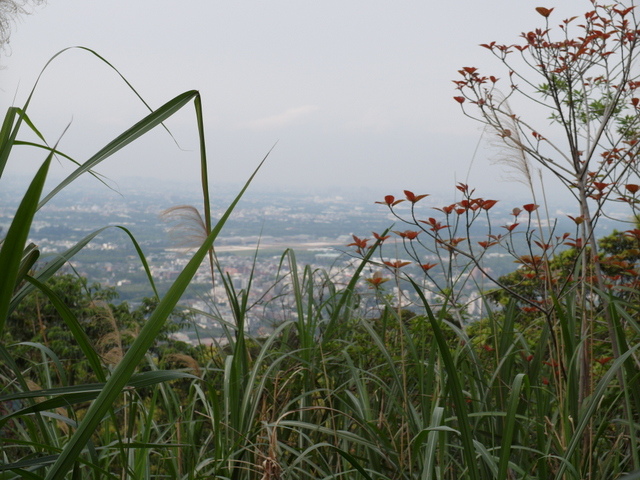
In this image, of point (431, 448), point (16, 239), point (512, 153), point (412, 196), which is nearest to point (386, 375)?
point (412, 196)

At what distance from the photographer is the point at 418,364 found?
1.30 m

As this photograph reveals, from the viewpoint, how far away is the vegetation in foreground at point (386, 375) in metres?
0.66

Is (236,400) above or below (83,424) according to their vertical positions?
below

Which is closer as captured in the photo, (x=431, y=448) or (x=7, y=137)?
(x=7, y=137)

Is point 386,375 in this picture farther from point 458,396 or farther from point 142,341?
point 142,341

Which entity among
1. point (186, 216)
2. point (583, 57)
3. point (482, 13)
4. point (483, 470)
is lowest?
point (483, 470)

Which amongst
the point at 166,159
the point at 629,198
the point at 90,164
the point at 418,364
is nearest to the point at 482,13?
the point at 629,198

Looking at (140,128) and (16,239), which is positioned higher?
(140,128)

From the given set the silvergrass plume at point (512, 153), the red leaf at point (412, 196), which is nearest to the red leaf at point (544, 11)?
the silvergrass plume at point (512, 153)

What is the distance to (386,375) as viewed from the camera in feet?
6.40

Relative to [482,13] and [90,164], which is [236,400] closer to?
[90,164]

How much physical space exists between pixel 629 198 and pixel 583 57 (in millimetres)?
569

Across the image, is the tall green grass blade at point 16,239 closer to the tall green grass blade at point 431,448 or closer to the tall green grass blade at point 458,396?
the tall green grass blade at point 458,396

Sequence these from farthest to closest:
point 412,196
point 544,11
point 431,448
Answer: point 544,11, point 412,196, point 431,448
